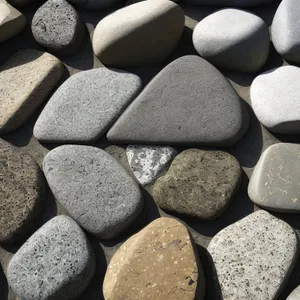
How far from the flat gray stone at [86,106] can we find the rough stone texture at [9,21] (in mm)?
239

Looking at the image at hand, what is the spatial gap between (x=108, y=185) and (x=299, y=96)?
46cm

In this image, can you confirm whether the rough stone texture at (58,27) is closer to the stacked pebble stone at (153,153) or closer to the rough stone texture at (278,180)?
the stacked pebble stone at (153,153)

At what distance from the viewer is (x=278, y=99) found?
1123 millimetres

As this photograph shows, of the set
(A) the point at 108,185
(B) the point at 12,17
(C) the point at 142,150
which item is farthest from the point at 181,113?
(B) the point at 12,17

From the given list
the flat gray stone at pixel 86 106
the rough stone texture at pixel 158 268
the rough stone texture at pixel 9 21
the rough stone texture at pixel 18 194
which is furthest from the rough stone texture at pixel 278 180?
the rough stone texture at pixel 9 21

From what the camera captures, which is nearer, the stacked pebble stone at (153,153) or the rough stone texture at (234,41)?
the stacked pebble stone at (153,153)

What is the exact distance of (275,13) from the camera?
1.30m

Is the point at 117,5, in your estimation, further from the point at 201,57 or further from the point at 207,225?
the point at 207,225

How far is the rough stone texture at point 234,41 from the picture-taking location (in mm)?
1198

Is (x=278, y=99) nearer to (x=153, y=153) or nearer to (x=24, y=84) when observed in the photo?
(x=153, y=153)

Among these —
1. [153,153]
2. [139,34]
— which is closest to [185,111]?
[153,153]

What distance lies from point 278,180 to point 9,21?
0.81 metres

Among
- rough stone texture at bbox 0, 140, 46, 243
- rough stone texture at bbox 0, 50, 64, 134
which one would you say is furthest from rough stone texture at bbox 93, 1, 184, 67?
rough stone texture at bbox 0, 140, 46, 243

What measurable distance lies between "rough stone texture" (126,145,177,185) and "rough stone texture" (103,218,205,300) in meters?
0.14
